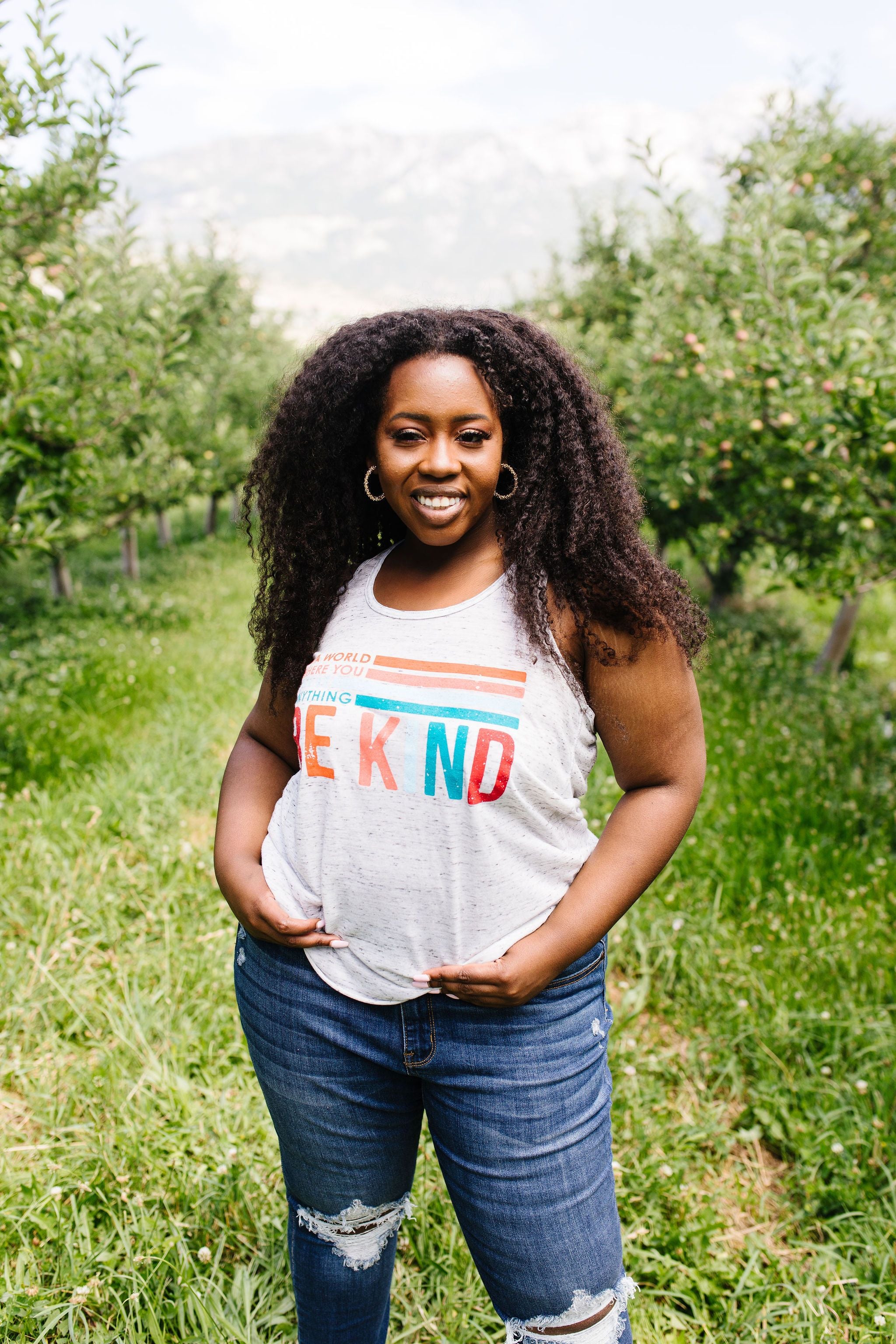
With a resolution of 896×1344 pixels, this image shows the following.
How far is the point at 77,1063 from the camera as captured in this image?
2627mm

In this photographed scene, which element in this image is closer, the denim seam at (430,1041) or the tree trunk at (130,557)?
the denim seam at (430,1041)

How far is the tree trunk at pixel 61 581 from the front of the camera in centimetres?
851

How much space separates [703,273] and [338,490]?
17.4 ft

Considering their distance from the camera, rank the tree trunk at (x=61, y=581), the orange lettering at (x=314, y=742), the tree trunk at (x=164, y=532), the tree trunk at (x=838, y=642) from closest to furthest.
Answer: the orange lettering at (x=314, y=742)
the tree trunk at (x=838, y=642)
the tree trunk at (x=61, y=581)
the tree trunk at (x=164, y=532)

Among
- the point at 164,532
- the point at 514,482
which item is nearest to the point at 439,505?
the point at 514,482

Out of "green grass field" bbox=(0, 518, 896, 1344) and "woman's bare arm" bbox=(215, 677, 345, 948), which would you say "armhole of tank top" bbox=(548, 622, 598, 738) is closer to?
"woman's bare arm" bbox=(215, 677, 345, 948)

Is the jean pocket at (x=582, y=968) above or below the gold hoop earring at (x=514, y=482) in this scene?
below

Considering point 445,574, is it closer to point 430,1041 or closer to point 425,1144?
point 430,1041

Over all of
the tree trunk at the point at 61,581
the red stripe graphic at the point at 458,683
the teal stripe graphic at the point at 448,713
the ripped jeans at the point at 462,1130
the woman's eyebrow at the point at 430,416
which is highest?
the woman's eyebrow at the point at 430,416

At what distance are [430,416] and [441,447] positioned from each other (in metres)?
0.05

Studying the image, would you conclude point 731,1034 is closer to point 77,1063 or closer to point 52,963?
point 77,1063

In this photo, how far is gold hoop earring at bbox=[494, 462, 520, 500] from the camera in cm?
150

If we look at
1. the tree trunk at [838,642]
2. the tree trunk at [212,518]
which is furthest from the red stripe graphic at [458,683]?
the tree trunk at [212,518]

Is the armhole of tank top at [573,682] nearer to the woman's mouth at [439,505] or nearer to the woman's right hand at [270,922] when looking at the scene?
the woman's mouth at [439,505]
